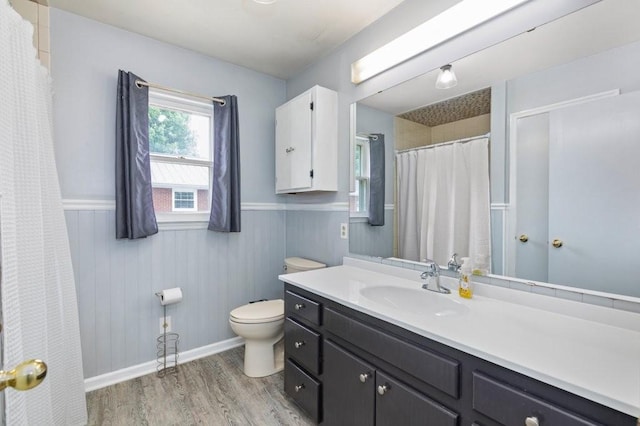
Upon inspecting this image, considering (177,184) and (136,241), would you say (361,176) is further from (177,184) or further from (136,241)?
(136,241)

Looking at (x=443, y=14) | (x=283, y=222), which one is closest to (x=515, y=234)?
(x=443, y=14)

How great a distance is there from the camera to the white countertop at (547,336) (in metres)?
0.71

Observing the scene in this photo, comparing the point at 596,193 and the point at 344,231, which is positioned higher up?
the point at 596,193

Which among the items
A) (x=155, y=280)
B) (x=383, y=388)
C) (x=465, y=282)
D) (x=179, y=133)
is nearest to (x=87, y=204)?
(x=155, y=280)

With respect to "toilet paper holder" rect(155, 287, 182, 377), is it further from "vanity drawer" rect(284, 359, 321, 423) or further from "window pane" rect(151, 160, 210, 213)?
"vanity drawer" rect(284, 359, 321, 423)

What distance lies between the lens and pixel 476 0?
1422 mm

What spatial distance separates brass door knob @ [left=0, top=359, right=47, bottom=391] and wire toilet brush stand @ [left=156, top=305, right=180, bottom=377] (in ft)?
6.07

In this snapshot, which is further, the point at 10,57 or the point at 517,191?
the point at 517,191

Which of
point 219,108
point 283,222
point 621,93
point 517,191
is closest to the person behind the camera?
point 621,93

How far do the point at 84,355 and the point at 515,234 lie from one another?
2.69m

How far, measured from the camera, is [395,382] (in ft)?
3.76

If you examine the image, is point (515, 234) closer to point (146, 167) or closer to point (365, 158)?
point (365, 158)

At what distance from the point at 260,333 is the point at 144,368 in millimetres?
948

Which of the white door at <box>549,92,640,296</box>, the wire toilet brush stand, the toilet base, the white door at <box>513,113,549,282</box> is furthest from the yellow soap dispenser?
the wire toilet brush stand
